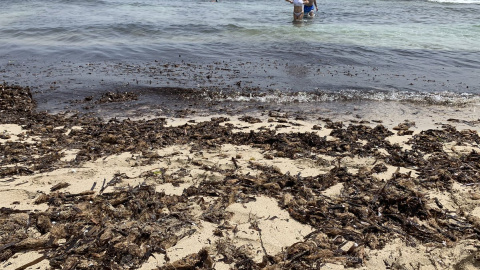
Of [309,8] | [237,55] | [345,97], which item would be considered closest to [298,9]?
[309,8]

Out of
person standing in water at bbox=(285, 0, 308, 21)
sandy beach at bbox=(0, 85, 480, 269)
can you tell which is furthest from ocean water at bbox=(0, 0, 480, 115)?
sandy beach at bbox=(0, 85, 480, 269)

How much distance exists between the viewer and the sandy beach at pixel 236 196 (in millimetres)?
2752

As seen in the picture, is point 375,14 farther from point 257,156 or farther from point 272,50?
point 257,156

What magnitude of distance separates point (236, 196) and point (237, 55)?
25.2ft

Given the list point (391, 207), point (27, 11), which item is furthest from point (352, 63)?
point (27, 11)

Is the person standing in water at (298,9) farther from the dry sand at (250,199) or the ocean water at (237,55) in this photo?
the dry sand at (250,199)

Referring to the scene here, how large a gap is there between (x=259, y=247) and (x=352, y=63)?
27.3ft

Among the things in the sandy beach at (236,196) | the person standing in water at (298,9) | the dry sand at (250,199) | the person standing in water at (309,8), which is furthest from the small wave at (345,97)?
the person standing in water at (309,8)

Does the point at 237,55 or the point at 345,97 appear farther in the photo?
the point at 237,55

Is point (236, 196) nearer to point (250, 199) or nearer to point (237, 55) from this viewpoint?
point (250, 199)

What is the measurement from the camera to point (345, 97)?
7.55 meters

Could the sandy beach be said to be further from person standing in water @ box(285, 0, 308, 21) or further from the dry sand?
person standing in water @ box(285, 0, 308, 21)

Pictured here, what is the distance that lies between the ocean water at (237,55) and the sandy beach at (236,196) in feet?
6.89

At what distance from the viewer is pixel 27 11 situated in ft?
55.7
